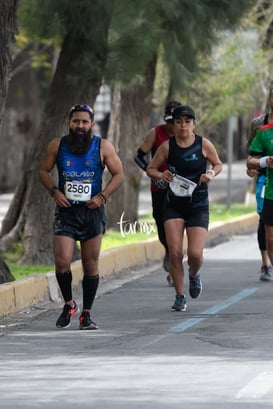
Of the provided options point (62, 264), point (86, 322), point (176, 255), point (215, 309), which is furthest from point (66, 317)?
point (215, 309)

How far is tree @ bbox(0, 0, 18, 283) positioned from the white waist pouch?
2.17m

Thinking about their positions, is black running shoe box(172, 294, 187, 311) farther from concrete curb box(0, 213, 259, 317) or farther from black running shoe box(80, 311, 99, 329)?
concrete curb box(0, 213, 259, 317)

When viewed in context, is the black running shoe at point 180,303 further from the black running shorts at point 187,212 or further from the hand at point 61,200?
the hand at point 61,200

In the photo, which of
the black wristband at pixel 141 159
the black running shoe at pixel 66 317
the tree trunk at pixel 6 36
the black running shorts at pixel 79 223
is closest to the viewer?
the black running shorts at pixel 79 223

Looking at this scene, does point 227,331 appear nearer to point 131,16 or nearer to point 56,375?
point 56,375

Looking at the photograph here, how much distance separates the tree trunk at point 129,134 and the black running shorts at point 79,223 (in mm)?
9923

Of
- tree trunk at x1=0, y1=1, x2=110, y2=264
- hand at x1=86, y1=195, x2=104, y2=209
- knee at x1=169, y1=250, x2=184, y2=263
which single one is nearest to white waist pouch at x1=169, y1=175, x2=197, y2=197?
knee at x1=169, y1=250, x2=184, y2=263

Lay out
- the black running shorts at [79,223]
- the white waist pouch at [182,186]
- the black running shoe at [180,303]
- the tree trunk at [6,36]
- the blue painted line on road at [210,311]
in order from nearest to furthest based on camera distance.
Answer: the blue painted line on road at [210,311] < the black running shorts at [79,223] < the white waist pouch at [182,186] < the black running shoe at [180,303] < the tree trunk at [6,36]

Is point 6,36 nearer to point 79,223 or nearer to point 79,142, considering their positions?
point 79,142

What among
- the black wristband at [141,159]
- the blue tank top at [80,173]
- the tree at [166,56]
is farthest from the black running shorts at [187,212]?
the tree at [166,56]

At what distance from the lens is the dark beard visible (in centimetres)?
1202

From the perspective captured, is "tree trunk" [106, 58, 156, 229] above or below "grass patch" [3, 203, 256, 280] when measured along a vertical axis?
above

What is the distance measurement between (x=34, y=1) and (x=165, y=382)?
27.7 feet

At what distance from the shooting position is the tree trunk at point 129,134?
22.2 meters
